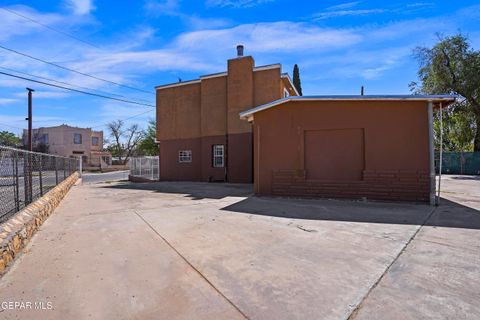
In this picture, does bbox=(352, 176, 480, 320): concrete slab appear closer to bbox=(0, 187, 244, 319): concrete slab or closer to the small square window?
bbox=(0, 187, 244, 319): concrete slab

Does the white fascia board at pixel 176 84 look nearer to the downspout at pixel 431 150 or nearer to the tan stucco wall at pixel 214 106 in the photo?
the tan stucco wall at pixel 214 106

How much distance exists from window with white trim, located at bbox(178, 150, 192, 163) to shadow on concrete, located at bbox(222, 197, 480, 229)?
1069 centimetres

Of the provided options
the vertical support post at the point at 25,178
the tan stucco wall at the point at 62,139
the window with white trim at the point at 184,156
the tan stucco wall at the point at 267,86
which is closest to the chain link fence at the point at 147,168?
the window with white trim at the point at 184,156

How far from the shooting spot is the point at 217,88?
18.8 m

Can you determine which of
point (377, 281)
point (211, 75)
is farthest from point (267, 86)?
point (377, 281)

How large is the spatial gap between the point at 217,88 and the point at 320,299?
1675 centimetres

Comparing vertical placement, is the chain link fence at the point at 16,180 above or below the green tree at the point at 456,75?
below

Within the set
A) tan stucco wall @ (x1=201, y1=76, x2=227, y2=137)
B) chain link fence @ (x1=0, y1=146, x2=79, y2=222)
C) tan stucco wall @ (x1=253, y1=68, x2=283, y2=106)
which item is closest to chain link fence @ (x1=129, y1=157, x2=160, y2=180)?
tan stucco wall @ (x1=201, y1=76, x2=227, y2=137)

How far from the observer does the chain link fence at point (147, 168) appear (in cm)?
2275

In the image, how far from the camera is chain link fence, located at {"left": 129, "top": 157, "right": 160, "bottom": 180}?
22.8m

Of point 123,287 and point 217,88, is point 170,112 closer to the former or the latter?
point 217,88

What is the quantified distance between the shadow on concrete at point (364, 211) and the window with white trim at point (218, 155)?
8836 mm

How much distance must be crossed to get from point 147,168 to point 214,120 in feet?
24.4

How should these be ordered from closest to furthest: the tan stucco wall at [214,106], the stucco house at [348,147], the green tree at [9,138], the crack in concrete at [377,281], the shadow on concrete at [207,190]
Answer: the crack in concrete at [377,281] < the stucco house at [348,147] < the shadow on concrete at [207,190] < the tan stucco wall at [214,106] < the green tree at [9,138]
